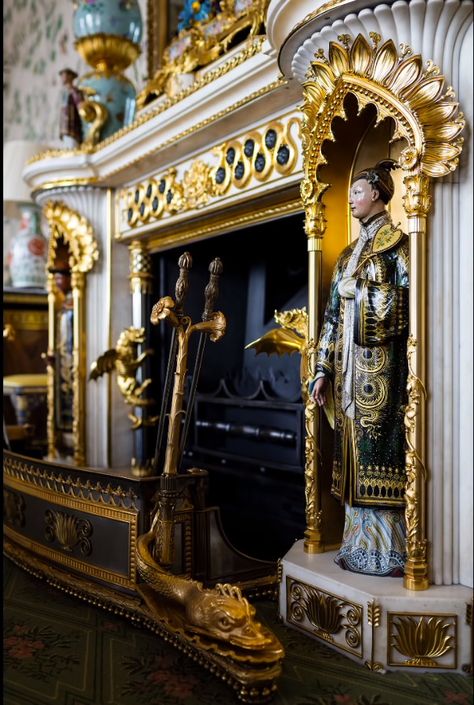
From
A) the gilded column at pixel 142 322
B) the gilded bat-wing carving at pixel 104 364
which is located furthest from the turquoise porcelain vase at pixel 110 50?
the gilded bat-wing carving at pixel 104 364

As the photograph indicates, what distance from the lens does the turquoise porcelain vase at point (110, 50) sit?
4.09 m

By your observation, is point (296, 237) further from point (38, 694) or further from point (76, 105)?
point (38, 694)

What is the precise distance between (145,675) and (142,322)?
2316 mm

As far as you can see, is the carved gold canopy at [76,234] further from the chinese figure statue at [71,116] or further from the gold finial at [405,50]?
the gold finial at [405,50]

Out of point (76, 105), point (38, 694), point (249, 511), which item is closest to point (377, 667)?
point (38, 694)

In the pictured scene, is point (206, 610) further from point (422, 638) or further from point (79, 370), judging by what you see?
point (79, 370)

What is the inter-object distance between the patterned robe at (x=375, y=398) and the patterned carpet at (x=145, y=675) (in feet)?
1.05

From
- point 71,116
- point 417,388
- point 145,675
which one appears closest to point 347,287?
point 417,388

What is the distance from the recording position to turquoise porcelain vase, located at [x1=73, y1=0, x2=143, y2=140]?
13.4ft

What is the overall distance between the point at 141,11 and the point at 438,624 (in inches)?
162

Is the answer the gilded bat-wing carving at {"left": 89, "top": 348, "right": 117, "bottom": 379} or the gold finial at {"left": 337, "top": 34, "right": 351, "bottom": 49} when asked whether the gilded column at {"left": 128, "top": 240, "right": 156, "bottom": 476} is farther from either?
the gold finial at {"left": 337, "top": 34, "right": 351, "bottom": 49}

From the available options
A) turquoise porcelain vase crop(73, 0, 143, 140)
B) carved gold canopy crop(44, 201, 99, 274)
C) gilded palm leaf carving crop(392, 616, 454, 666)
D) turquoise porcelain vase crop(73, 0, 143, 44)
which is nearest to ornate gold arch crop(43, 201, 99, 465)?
carved gold canopy crop(44, 201, 99, 274)

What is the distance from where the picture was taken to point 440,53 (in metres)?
1.93

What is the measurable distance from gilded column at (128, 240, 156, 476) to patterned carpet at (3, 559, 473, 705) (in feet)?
5.40
